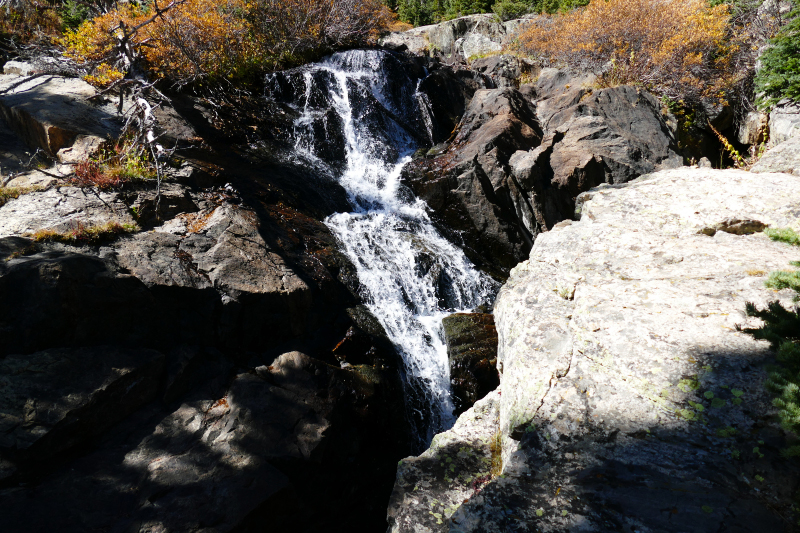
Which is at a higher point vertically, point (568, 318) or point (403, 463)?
point (568, 318)

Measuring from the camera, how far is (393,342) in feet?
23.2

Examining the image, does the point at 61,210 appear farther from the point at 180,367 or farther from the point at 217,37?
the point at 217,37

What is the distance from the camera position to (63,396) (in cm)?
423

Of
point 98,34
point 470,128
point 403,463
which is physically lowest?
point 403,463

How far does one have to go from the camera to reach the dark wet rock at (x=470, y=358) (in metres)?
6.77

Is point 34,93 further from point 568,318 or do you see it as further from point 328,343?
point 568,318

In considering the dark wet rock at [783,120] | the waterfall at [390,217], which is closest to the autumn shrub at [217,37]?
the waterfall at [390,217]

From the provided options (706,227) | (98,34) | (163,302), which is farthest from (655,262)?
(98,34)

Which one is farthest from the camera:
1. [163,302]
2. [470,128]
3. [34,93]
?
[470,128]

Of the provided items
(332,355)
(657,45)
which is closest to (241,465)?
(332,355)

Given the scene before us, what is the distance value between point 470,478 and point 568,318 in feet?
5.97

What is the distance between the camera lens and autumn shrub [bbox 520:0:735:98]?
13.0 meters

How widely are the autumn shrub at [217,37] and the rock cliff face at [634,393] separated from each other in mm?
9043

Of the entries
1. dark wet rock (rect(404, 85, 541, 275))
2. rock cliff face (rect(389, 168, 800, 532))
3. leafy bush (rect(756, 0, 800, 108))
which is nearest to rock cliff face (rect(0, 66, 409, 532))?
rock cliff face (rect(389, 168, 800, 532))
